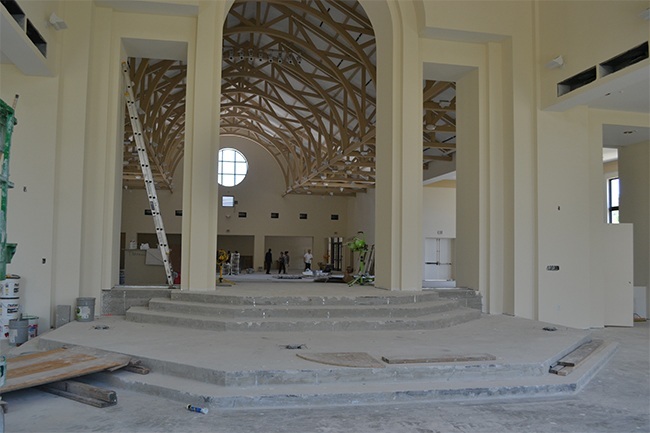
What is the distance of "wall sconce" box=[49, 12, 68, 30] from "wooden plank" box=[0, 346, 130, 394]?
15.8 feet

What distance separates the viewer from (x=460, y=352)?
566 cm

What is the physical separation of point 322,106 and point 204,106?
1528 cm

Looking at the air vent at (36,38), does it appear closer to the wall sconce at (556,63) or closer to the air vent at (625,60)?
the wall sconce at (556,63)

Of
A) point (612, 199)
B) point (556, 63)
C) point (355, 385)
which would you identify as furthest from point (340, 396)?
point (612, 199)

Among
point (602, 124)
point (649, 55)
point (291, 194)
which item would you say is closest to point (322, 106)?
point (291, 194)

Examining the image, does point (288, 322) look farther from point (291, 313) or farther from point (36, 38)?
point (36, 38)

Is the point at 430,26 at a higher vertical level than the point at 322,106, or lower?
lower

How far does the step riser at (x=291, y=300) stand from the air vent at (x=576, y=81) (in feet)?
15.2

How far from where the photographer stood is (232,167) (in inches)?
1288

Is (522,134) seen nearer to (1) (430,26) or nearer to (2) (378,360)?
(1) (430,26)

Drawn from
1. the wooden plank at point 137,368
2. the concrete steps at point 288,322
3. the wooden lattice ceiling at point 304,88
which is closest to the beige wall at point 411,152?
the concrete steps at point 288,322

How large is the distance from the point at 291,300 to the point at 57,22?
5269 mm

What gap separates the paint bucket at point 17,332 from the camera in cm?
709

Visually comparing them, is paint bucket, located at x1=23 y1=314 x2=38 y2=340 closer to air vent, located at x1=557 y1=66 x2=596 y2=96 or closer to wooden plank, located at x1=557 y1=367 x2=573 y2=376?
wooden plank, located at x1=557 y1=367 x2=573 y2=376
